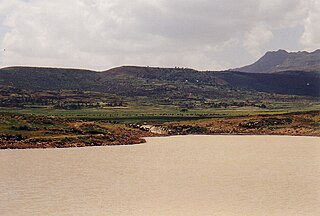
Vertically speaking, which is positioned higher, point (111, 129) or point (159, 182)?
point (111, 129)

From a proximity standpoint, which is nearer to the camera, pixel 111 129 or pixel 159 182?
pixel 159 182

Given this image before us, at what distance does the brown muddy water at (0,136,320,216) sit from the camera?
37.1 meters

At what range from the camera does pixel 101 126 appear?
11644 centimetres

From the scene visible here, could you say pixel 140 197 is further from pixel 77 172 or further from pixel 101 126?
pixel 101 126

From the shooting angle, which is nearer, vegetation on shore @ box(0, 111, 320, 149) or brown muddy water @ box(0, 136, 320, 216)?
brown muddy water @ box(0, 136, 320, 216)

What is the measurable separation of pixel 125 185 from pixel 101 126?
69.7 metres

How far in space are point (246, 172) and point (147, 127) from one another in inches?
3170

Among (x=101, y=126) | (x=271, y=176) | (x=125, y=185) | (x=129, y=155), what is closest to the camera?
(x=125, y=185)

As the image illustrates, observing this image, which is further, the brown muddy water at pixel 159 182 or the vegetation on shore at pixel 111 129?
the vegetation on shore at pixel 111 129

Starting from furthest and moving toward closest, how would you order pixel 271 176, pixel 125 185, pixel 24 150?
pixel 24 150
pixel 271 176
pixel 125 185

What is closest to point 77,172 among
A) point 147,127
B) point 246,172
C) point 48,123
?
point 246,172

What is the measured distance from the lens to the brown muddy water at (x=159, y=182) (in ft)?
122

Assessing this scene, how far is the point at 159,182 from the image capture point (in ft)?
162

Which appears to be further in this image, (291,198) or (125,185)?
(125,185)
